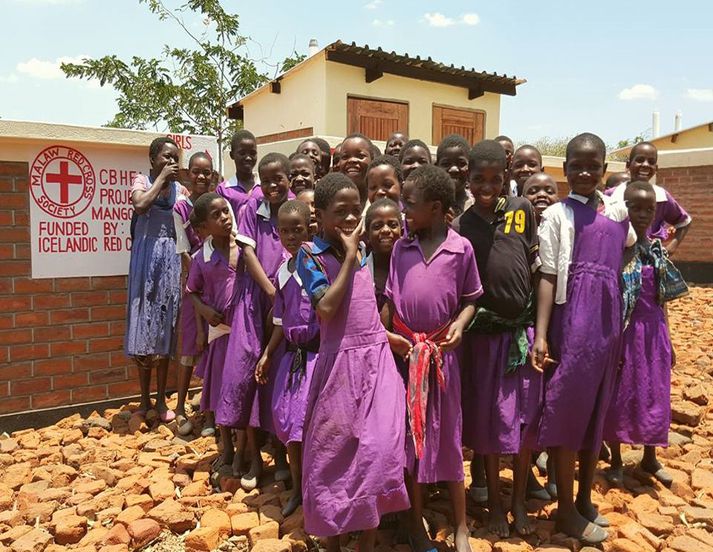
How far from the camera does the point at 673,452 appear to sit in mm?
3795

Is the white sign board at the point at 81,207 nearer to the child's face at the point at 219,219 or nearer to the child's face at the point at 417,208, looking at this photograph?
the child's face at the point at 219,219

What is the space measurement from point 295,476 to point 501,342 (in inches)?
47.1

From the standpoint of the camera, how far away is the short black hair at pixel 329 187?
7.74ft

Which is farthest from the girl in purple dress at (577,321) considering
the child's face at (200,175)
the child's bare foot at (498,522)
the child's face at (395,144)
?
the child's face at (200,175)

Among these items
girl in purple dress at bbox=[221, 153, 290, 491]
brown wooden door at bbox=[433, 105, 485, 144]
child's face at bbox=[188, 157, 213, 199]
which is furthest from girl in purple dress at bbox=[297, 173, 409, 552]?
brown wooden door at bbox=[433, 105, 485, 144]

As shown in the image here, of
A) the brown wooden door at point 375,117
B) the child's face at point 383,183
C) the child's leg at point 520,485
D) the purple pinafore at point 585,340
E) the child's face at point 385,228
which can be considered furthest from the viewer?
the brown wooden door at point 375,117

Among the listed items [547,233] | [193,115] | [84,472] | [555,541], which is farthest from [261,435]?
[193,115]

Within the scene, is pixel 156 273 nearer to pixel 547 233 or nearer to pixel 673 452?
pixel 547 233

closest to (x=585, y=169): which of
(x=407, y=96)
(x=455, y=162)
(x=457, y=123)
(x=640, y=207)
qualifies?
(x=455, y=162)

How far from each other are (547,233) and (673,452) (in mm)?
1979

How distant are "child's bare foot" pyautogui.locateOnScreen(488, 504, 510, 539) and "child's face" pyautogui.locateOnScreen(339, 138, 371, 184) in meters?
1.78

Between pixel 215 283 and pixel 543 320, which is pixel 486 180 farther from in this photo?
pixel 215 283

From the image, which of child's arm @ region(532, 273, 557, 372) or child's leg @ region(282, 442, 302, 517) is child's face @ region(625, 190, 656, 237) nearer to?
child's arm @ region(532, 273, 557, 372)

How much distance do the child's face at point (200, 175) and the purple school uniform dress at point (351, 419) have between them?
2048 millimetres
